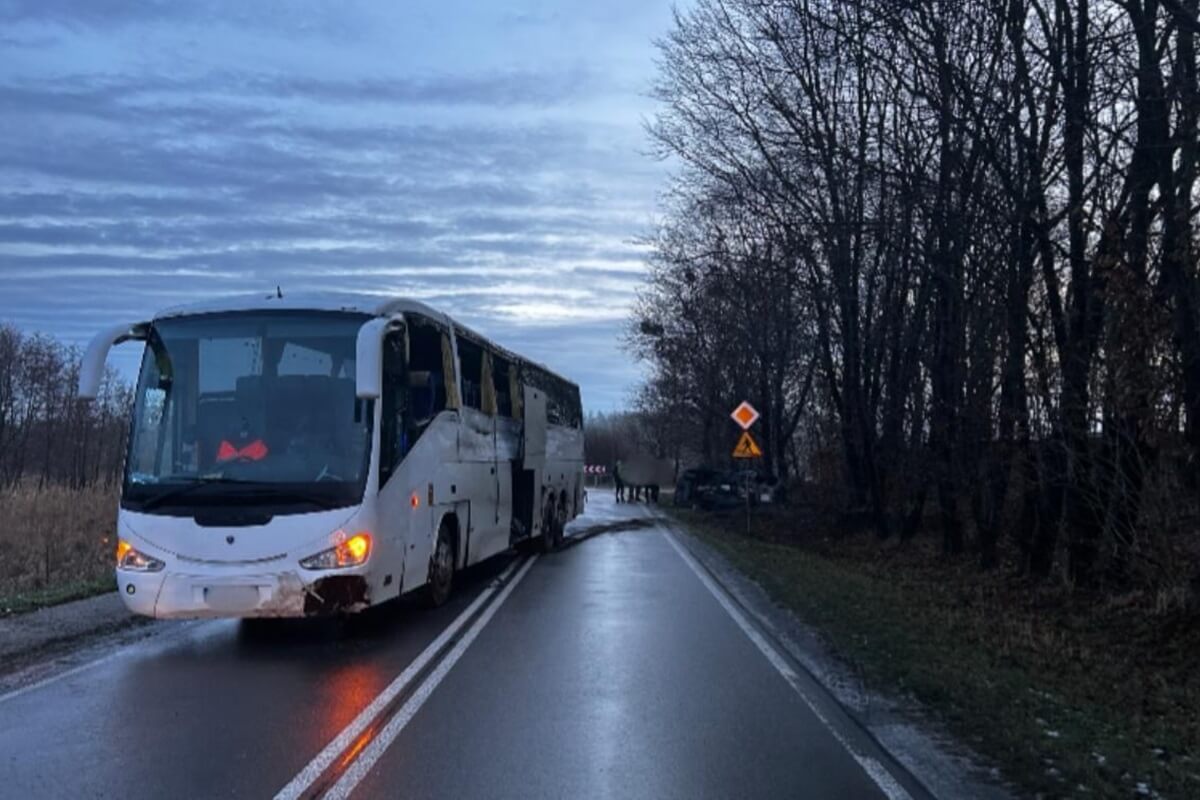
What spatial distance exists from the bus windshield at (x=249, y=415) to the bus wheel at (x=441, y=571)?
2.85m

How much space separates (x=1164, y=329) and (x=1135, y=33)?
313cm

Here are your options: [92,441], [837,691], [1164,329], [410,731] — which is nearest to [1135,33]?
[1164,329]

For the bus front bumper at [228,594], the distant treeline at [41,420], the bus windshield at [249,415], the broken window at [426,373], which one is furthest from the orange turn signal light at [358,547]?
the distant treeline at [41,420]

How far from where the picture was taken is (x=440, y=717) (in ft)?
27.7

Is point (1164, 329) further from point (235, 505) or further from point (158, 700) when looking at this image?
point (158, 700)

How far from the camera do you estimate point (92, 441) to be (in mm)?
71375

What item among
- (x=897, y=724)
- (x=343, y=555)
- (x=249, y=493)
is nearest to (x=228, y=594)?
(x=249, y=493)

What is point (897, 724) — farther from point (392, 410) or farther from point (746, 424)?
point (746, 424)

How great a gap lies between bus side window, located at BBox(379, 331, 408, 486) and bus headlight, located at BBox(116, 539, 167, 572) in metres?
2.17

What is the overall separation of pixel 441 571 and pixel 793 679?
18.4 ft

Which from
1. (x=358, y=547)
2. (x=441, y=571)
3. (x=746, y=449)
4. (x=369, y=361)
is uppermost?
(x=369, y=361)

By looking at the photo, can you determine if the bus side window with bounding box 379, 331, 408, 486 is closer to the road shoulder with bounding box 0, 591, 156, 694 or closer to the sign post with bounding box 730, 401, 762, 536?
the road shoulder with bounding box 0, 591, 156, 694

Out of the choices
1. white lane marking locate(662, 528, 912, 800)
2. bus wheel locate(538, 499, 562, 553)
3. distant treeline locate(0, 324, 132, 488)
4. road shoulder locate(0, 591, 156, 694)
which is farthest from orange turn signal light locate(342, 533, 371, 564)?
distant treeline locate(0, 324, 132, 488)

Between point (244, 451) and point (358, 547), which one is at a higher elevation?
point (244, 451)
